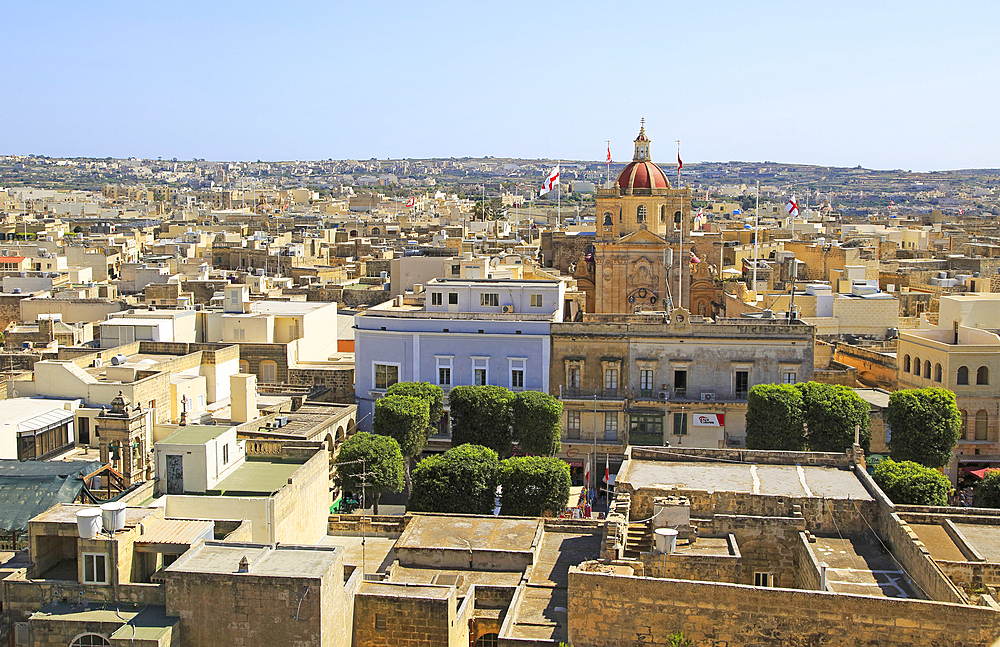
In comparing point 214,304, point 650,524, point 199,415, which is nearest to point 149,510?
point 650,524

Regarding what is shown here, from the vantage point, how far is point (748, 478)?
24.8m

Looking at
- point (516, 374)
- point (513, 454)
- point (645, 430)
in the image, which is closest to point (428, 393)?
point (513, 454)

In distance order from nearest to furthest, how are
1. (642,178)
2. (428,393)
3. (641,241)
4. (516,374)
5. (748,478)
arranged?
(748,478) → (428,393) → (516,374) → (641,241) → (642,178)

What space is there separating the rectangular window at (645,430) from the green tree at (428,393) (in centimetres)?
714

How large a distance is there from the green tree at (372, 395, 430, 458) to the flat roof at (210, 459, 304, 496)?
925cm

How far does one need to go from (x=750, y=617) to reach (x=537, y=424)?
63.2ft

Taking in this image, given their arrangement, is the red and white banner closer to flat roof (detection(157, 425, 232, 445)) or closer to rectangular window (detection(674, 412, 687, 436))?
rectangular window (detection(674, 412, 687, 436))

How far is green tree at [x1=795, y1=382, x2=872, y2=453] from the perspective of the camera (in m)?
35.0

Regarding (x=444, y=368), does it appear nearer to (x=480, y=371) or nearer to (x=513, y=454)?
(x=480, y=371)

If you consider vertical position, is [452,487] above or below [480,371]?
below

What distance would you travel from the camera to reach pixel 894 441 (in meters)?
35.5

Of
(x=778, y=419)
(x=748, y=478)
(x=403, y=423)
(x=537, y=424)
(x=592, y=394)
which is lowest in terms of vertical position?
(x=537, y=424)

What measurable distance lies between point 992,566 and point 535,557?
9.23 m

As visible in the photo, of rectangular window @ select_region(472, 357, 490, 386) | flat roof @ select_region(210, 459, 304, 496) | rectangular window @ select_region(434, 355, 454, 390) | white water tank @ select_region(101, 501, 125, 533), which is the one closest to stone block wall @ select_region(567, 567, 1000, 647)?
white water tank @ select_region(101, 501, 125, 533)
